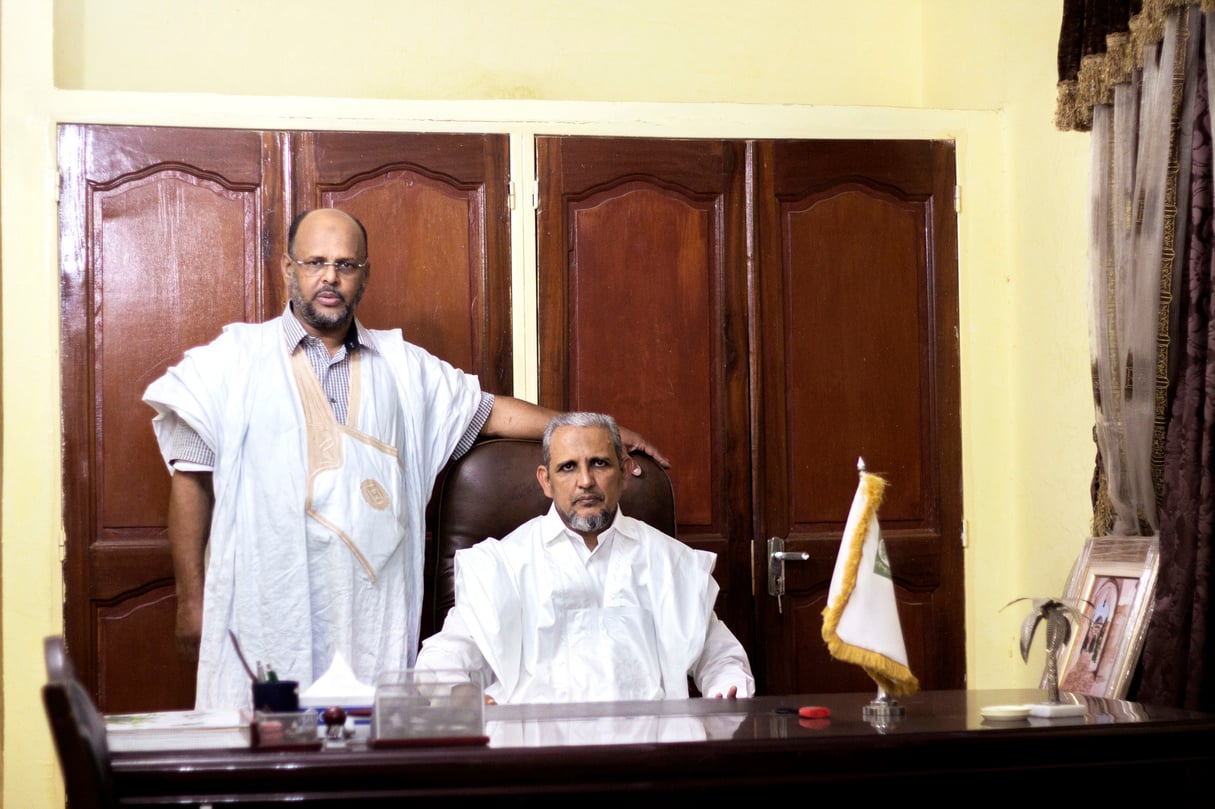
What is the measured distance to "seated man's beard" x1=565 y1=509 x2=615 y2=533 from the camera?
3.16 metres

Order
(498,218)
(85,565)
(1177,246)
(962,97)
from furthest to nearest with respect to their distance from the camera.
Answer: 1. (962,97)
2. (498,218)
3. (85,565)
4. (1177,246)

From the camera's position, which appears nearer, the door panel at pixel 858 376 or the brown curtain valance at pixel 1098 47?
the brown curtain valance at pixel 1098 47

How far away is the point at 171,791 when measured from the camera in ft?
6.08

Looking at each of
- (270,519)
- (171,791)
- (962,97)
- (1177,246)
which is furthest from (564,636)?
(962,97)

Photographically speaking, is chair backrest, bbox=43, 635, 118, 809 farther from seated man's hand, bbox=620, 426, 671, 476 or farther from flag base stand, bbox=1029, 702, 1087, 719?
seated man's hand, bbox=620, 426, 671, 476

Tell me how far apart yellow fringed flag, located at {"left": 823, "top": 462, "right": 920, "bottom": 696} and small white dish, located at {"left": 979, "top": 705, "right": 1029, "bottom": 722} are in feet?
0.41

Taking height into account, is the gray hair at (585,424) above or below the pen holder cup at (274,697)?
above

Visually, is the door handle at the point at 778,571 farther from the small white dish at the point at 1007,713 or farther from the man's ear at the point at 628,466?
the small white dish at the point at 1007,713

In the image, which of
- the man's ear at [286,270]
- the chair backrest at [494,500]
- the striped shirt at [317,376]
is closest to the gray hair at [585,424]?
the chair backrest at [494,500]

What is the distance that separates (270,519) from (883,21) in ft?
9.51

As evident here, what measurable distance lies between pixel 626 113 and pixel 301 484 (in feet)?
4.98

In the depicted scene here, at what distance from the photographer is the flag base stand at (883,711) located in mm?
2186

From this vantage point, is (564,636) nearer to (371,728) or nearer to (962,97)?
(371,728)

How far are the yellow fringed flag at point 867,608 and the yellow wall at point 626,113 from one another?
1.78 metres
